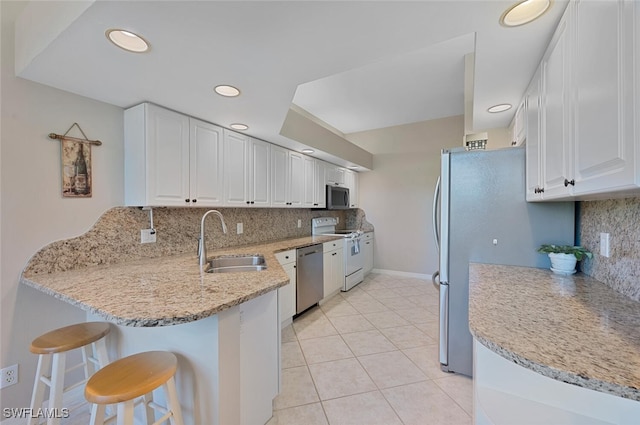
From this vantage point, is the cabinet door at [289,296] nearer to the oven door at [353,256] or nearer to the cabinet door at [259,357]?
the cabinet door at [259,357]

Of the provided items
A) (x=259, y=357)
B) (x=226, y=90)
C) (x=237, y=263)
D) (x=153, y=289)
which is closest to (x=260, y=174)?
(x=237, y=263)

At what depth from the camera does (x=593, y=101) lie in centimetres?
91

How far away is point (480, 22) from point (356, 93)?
2.63 meters

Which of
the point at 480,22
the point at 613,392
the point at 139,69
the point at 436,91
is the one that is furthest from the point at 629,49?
the point at 436,91

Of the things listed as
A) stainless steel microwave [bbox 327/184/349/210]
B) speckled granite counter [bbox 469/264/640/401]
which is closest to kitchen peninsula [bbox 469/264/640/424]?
speckled granite counter [bbox 469/264/640/401]

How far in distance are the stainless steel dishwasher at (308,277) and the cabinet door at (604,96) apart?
8.42ft

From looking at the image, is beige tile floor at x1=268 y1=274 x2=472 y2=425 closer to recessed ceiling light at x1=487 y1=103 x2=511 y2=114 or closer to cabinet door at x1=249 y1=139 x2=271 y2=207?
cabinet door at x1=249 y1=139 x2=271 y2=207

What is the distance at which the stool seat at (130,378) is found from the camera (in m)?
1.02

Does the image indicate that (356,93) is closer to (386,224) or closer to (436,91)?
(436,91)

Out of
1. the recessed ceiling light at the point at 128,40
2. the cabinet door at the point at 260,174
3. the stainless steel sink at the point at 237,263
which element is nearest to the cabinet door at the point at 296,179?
the cabinet door at the point at 260,174

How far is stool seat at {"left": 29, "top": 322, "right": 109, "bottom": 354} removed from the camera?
4.49 ft

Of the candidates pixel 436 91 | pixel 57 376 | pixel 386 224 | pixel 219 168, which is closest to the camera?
pixel 57 376

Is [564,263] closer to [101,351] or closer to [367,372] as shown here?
[367,372]

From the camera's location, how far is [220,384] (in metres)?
1.24
